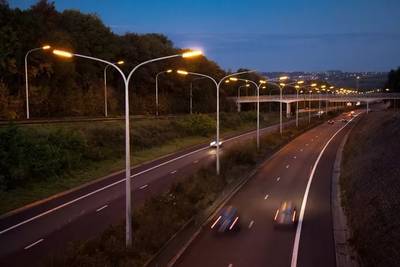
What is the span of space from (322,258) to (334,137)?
6771 centimetres

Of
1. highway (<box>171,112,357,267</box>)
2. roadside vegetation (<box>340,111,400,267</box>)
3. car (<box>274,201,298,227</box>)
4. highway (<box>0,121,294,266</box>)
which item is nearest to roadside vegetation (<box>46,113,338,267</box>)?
highway (<box>171,112,357,267</box>)

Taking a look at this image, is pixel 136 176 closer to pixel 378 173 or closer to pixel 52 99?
pixel 378 173

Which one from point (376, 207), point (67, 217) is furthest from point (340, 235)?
point (67, 217)

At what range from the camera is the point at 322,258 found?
71.1ft

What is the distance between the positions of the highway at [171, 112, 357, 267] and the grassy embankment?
1351 centimetres

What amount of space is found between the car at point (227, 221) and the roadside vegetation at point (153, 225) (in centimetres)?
115

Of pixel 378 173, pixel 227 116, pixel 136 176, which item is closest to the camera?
pixel 378 173

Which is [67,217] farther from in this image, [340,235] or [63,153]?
[340,235]

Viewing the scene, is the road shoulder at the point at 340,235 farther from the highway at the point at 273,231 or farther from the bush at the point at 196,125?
the bush at the point at 196,125

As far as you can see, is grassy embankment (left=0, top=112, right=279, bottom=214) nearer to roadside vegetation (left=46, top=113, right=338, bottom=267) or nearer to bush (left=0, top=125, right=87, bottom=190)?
bush (left=0, top=125, right=87, bottom=190)

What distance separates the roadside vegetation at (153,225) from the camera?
17.9 meters

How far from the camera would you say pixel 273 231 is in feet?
85.3

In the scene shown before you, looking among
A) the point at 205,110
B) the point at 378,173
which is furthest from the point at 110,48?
the point at 378,173

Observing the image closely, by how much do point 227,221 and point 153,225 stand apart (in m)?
6.34
